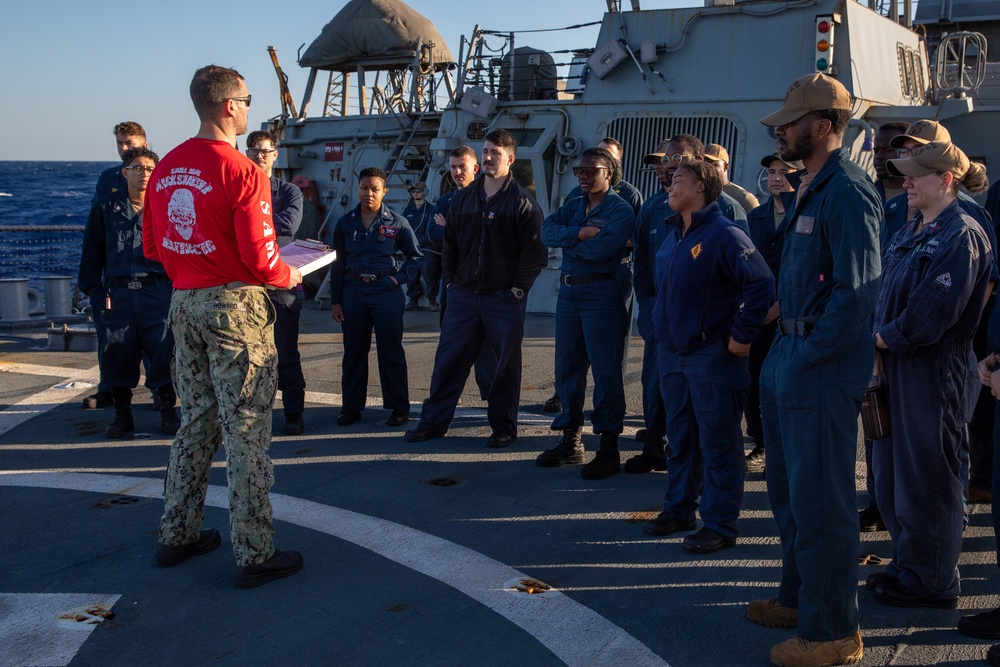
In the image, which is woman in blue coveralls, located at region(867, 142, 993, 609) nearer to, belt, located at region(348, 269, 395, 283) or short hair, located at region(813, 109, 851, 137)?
short hair, located at region(813, 109, 851, 137)

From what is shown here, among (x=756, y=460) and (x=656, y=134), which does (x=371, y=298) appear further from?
(x=656, y=134)

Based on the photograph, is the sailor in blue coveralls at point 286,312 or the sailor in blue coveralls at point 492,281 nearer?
the sailor in blue coveralls at point 492,281

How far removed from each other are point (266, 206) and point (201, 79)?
2.02ft

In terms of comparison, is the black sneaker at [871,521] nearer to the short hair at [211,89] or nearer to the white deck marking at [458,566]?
the white deck marking at [458,566]

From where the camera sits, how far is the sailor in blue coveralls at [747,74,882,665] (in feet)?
10.5

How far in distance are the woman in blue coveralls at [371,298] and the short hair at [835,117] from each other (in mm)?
4312

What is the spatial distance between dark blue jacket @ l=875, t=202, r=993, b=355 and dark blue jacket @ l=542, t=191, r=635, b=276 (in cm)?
210

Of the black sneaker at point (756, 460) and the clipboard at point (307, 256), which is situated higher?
the clipboard at point (307, 256)

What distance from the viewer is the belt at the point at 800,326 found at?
3303mm

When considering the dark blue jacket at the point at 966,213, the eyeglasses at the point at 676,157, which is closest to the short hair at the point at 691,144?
the eyeglasses at the point at 676,157

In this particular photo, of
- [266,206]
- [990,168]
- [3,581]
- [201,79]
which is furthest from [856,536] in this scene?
[990,168]

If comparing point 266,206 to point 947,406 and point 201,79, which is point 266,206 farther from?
point 947,406

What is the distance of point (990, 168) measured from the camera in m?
10.8

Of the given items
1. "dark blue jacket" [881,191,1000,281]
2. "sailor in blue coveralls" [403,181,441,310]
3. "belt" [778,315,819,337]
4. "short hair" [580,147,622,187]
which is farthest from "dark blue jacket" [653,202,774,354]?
"sailor in blue coveralls" [403,181,441,310]
